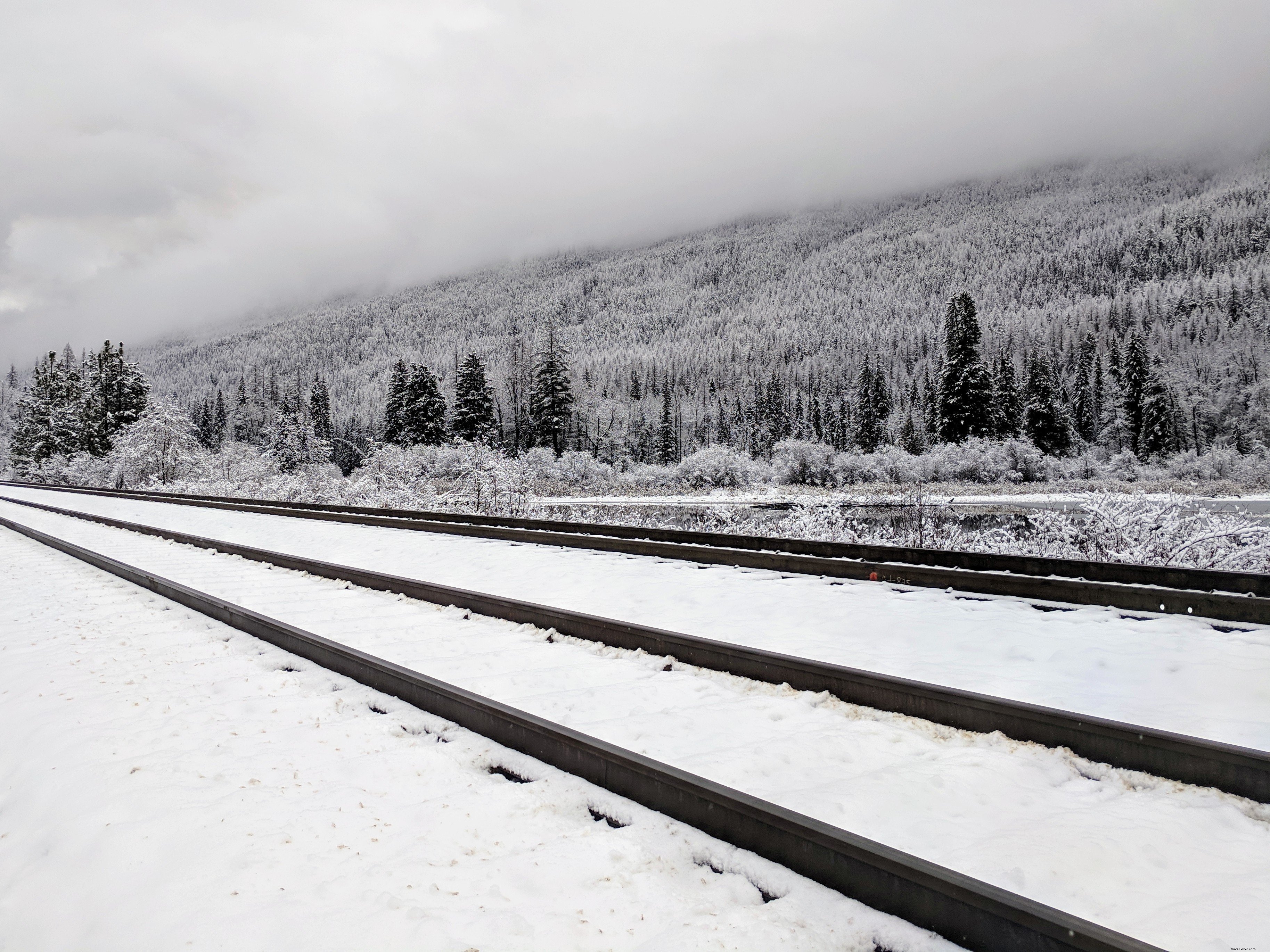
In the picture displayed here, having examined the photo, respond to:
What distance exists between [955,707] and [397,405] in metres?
61.1

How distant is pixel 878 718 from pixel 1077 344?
457 ft

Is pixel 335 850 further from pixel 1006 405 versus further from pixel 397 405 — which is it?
pixel 397 405

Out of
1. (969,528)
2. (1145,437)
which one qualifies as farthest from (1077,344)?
(969,528)

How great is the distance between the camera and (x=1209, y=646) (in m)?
5.82

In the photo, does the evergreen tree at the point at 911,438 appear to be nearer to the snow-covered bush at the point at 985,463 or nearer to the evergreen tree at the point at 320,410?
the snow-covered bush at the point at 985,463

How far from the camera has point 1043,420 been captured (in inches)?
1980

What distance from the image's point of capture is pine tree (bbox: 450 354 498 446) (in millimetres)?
57938

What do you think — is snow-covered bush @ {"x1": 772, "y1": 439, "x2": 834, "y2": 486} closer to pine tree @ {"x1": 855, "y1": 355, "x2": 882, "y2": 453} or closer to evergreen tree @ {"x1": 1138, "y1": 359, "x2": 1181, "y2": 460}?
evergreen tree @ {"x1": 1138, "y1": 359, "x2": 1181, "y2": 460}

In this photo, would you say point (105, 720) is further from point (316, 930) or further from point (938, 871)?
point (938, 871)

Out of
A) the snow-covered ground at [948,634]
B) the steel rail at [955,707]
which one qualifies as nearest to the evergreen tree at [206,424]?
the snow-covered ground at [948,634]

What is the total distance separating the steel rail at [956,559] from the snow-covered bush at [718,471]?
2875 cm

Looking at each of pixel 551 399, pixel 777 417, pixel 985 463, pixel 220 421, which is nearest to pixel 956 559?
pixel 985 463

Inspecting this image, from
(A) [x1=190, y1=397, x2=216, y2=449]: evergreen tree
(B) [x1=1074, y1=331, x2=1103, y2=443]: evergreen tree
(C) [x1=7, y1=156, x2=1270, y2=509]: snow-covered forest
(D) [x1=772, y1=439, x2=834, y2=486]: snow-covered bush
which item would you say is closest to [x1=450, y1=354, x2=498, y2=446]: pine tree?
(C) [x1=7, y1=156, x2=1270, y2=509]: snow-covered forest

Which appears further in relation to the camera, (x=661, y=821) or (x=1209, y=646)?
(x=1209, y=646)
